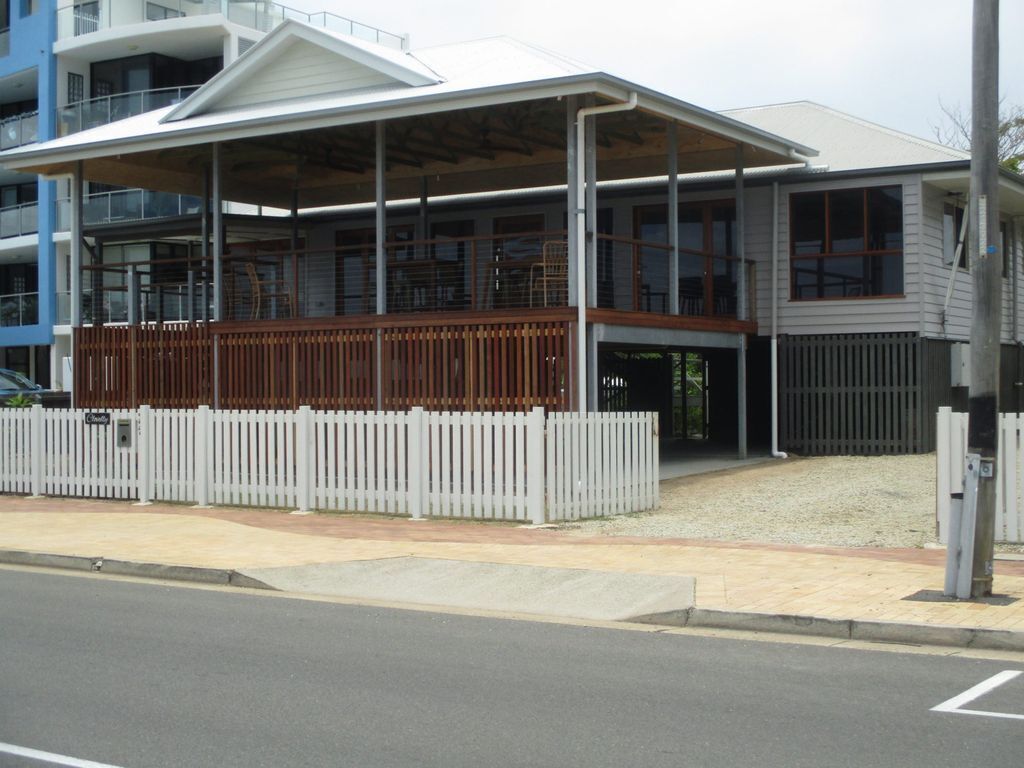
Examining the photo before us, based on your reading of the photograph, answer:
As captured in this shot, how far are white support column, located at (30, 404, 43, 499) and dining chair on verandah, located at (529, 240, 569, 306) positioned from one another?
7.63 metres

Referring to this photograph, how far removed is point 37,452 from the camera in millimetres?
18453

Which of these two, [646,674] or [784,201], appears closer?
[646,674]

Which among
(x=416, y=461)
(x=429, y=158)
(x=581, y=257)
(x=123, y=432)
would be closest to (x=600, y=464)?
(x=416, y=461)

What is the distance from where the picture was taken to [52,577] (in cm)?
1194

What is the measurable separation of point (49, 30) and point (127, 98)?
4439 mm

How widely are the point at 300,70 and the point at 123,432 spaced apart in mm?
7255

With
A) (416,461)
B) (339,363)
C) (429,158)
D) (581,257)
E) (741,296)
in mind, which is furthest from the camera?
(429,158)

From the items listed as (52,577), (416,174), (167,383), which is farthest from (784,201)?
(52,577)

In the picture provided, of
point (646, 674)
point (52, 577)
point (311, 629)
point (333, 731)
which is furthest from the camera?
point (52, 577)

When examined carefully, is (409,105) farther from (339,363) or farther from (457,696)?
(457,696)

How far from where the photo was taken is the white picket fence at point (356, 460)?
14.5 meters

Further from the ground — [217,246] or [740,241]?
[740,241]

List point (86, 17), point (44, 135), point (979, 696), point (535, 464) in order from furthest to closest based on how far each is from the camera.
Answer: point (44, 135) < point (86, 17) < point (535, 464) < point (979, 696)

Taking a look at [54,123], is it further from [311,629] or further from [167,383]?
[311,629]
